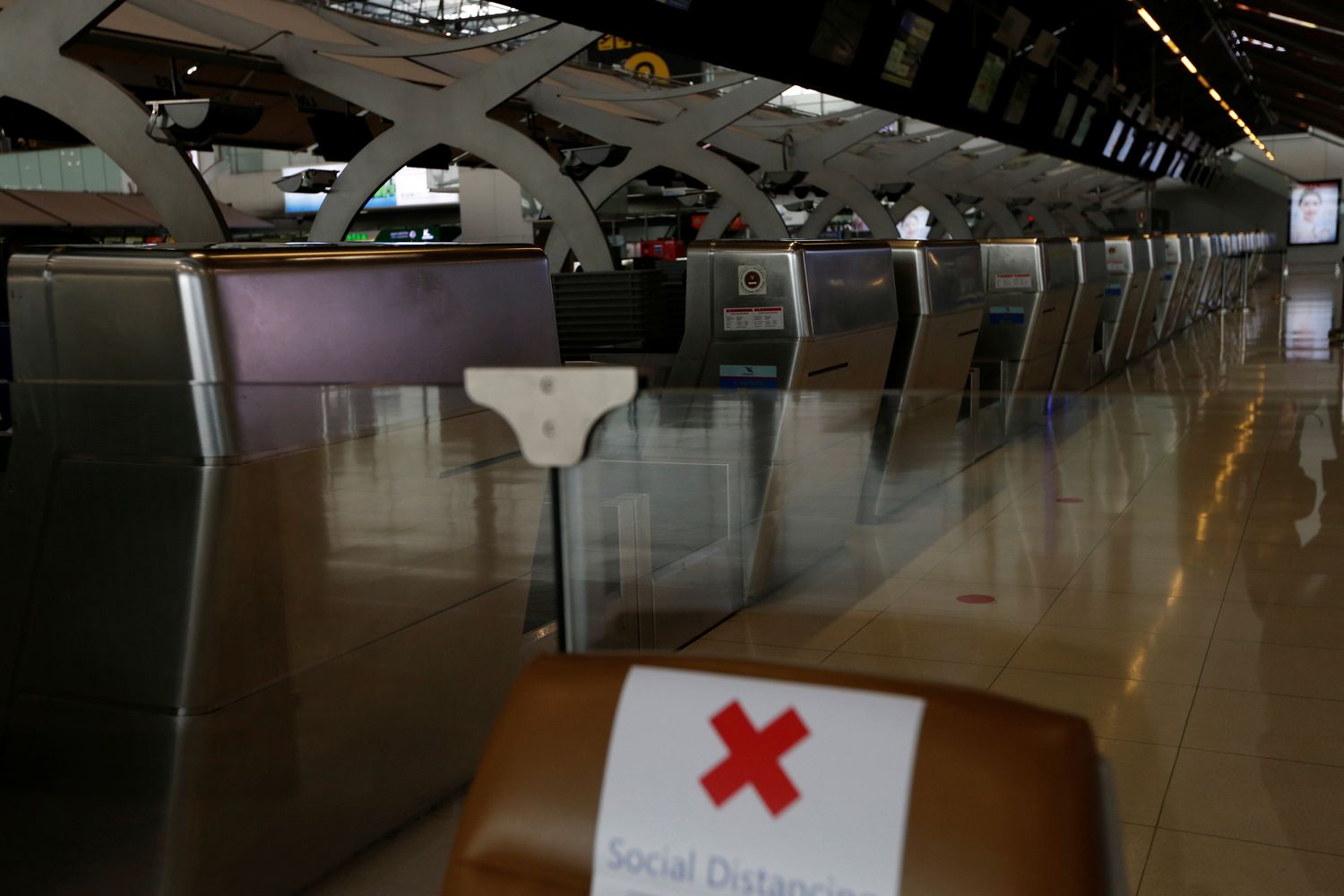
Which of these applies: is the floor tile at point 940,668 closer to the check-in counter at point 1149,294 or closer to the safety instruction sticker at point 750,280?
the safety instruction sticker at point 750,280

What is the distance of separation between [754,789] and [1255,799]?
2082mm

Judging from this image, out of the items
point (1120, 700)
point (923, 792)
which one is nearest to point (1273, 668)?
point (1120, 700)

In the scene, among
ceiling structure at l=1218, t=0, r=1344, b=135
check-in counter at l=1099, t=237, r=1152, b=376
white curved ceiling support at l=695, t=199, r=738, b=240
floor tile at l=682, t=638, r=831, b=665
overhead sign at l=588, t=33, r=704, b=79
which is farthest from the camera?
overhead sign at l=588, t=33, r=704, b=79

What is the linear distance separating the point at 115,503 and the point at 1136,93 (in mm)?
19685

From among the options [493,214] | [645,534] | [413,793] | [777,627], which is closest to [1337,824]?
[777,627]

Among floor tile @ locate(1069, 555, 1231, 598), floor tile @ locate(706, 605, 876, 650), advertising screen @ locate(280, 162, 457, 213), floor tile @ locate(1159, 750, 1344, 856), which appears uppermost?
advertising screen @ locate(280, 162, 457, 213)

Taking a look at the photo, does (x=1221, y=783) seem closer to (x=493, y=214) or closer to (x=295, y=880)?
(x=295, y=880)

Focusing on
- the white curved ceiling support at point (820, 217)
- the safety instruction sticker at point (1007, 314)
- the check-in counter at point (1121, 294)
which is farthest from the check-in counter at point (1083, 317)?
the white curved ceiling support at point (820, 217)

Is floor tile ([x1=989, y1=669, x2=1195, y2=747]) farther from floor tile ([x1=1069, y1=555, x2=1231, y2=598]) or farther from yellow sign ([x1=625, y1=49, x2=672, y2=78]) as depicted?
yellow sign ([x1=625, y1=49, x2=672, y2=78])

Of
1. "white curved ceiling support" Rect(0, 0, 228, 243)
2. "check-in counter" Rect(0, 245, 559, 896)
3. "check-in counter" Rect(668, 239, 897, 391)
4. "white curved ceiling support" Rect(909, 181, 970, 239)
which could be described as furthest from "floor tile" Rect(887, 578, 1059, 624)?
"white curved ceiling support" Rect(909, 181, 970, 239)

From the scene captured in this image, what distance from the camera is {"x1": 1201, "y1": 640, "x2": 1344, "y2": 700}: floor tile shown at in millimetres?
2520

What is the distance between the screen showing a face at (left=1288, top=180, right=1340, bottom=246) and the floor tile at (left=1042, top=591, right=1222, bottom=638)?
42.9 metres

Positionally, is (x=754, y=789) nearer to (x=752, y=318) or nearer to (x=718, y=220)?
(x=752, y=318)

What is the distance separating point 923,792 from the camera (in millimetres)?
1109
